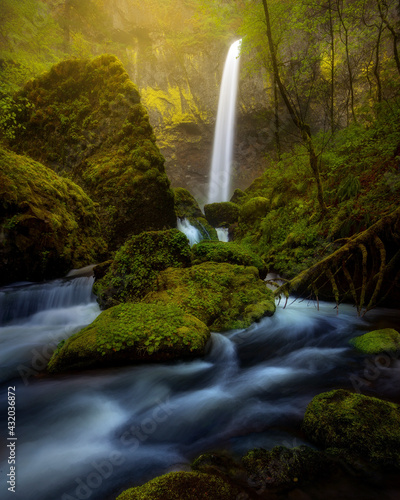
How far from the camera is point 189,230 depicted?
16953 mm

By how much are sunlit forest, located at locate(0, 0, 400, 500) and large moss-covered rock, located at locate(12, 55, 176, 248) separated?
0.08 meters

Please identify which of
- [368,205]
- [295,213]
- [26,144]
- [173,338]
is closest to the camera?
[173,338]

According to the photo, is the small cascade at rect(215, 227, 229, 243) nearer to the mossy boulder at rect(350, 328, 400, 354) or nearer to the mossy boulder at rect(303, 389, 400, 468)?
the mossy boulder at rect(350, 328, 400, 354)

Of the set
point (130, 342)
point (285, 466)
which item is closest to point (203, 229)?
point (130, 342)

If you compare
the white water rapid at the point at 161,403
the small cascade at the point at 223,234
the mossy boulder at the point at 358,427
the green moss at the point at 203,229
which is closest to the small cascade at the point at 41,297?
the white water rapid at the point at 161,403

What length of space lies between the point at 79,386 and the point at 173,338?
1.47m

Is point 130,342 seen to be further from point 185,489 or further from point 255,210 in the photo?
point 255,210

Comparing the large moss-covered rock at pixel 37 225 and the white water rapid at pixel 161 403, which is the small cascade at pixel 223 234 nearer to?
the large moss-covered rock at pixel 37 225

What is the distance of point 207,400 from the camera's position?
337 centimetres

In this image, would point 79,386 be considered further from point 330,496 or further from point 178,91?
point 178,91

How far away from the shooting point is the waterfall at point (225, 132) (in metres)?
32.5

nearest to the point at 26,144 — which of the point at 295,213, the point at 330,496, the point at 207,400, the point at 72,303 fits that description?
the point at 72,303

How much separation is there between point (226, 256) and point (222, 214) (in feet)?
50.2

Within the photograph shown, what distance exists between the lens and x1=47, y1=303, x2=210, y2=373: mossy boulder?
3877 millimetres
